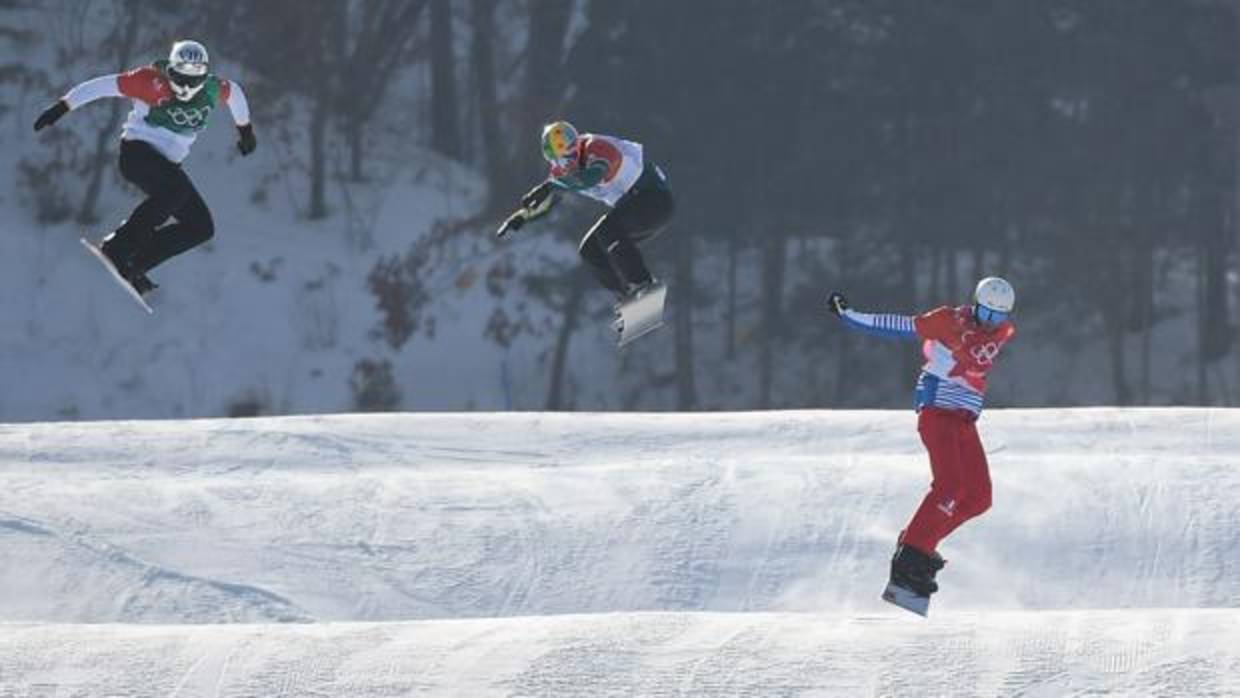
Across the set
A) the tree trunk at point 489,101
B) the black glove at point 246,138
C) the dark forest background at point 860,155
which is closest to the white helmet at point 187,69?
the black glove at point 246,138

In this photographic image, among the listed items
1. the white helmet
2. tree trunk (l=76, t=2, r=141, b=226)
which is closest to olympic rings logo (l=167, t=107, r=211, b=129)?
the white helmet

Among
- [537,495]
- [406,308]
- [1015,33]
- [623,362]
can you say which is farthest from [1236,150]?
[537,495]

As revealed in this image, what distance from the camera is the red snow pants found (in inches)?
553

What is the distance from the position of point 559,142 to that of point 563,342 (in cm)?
1945

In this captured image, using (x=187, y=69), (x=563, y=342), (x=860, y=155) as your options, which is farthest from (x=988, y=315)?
(x=860, y=155)

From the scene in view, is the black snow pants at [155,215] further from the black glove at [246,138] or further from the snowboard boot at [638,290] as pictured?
the snowboard boot at [638,290]

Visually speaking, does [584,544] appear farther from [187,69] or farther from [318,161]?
[318,161]

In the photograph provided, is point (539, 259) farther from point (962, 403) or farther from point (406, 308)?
point (962, 403)

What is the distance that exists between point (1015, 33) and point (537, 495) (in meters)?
21.5

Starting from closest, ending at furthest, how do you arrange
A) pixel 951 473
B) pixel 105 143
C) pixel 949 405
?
pixel 949 405 → pixel 951 473 → pixel 105 143

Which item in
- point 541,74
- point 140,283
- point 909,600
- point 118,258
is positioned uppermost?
point 541,74

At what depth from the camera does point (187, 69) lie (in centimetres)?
1438

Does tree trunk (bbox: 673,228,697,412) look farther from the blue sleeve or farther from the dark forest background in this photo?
the blue sleeve

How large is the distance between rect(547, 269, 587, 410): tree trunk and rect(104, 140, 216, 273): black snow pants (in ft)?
60.9
